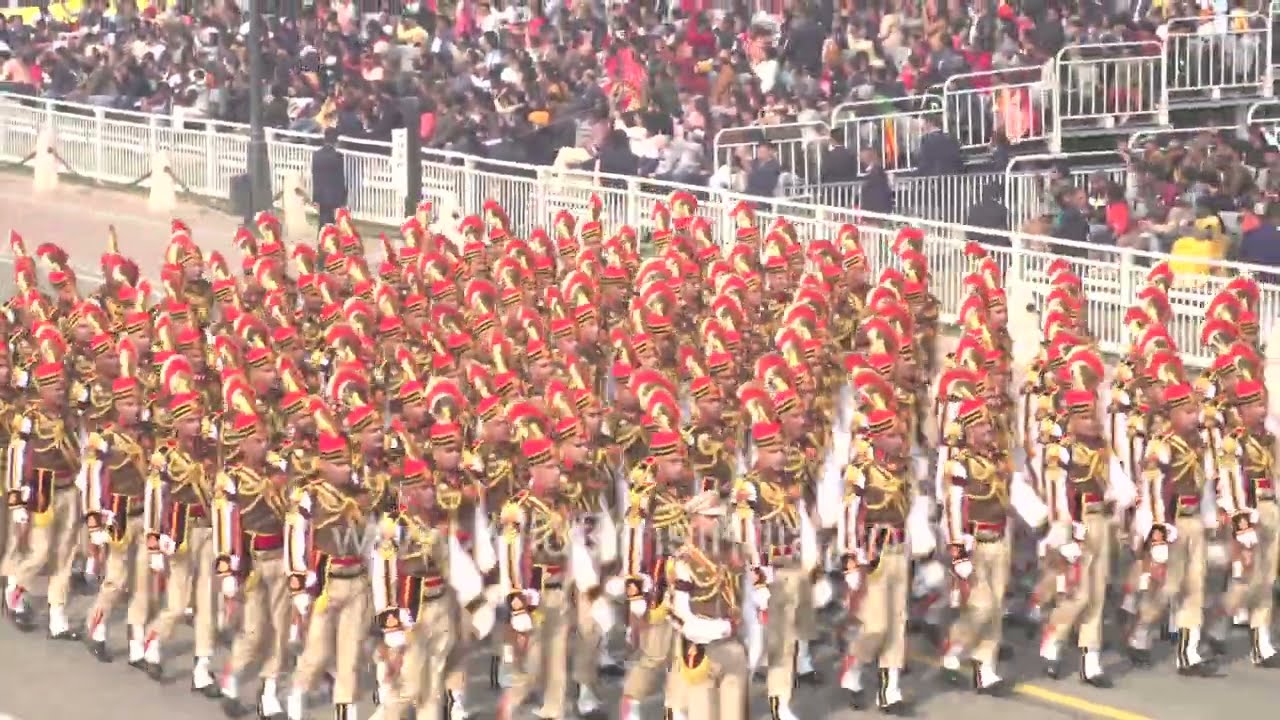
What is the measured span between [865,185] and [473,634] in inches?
515

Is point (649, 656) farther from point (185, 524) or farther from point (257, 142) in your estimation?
point (257, 142)

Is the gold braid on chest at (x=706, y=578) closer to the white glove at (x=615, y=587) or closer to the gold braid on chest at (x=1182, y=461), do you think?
the white glove at (x=615, y=587)

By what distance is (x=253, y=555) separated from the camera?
1941cm

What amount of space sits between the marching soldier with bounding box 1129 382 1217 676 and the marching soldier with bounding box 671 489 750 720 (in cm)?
365

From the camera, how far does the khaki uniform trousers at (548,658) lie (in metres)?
18.9

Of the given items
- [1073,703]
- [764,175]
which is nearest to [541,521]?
[1073,703]

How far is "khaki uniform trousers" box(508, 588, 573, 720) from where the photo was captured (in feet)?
62.1

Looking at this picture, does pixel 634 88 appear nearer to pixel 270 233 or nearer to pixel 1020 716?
pixel 270 233

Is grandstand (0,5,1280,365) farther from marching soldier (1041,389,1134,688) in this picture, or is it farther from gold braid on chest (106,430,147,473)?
gold braid on chest (106,430,147,473)

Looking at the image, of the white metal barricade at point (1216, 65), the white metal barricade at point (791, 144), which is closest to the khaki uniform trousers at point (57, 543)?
the white metal barricade at point (791, 144)

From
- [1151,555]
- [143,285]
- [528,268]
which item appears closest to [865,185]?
[528,268]

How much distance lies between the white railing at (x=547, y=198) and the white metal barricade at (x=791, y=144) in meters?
1.07

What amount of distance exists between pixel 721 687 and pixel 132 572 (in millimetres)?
5036

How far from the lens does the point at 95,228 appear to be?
121ft
